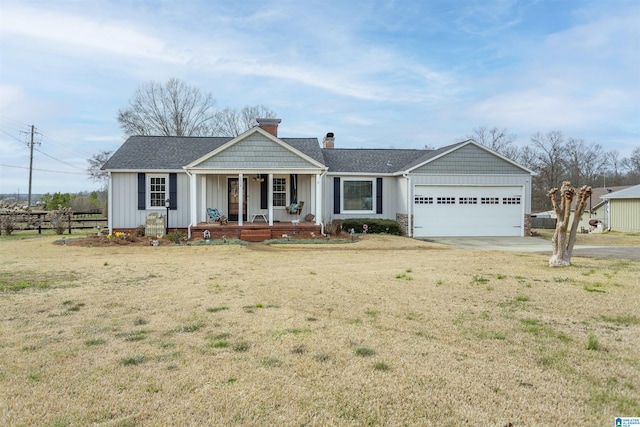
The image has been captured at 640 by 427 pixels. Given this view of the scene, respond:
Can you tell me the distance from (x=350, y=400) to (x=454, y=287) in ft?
14.9

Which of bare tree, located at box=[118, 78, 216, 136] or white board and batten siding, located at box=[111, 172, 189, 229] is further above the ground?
bare tree, located at box=[118, 78, 216, 136]

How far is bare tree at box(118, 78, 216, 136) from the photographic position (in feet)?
105

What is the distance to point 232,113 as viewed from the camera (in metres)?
36.4

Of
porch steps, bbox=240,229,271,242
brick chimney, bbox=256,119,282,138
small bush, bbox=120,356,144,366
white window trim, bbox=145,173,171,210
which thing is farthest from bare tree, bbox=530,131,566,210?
small bush, bbox=120,356,144,366

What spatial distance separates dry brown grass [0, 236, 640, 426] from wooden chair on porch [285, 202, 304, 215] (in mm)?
9028

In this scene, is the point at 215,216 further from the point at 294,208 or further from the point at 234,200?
the point at 294,208

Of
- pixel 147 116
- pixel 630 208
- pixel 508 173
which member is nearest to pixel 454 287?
pixel 508 173

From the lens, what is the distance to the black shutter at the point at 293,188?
57.6 feet

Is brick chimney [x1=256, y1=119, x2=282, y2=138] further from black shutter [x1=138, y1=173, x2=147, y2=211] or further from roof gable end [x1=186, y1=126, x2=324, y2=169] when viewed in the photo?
black shutter [x1=138, y1=173, x2=147, y2=211]

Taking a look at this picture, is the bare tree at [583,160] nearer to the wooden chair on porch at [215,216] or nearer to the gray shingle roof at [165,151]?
the gray shingle roof at [165,151]

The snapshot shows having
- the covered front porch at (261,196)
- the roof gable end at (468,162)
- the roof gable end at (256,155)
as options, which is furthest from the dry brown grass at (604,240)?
the roof gable end at (256,155)

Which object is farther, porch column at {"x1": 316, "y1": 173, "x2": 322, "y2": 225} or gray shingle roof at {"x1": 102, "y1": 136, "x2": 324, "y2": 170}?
gray shingle roof at {"x1": 102, "y1": 136, "x2": 324, "y2": 170}

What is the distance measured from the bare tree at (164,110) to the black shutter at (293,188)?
1898cm

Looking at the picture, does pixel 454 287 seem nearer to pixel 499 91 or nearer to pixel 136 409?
pixel 136 409
